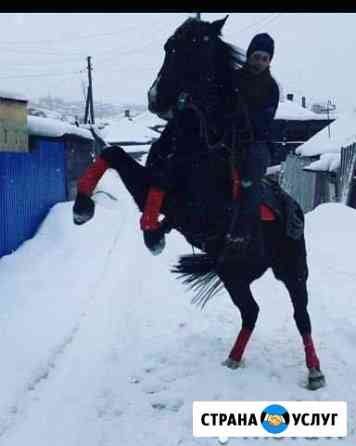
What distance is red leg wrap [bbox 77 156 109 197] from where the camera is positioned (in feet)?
8.56

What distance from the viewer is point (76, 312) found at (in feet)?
15.1

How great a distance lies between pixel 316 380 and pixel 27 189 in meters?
6.12

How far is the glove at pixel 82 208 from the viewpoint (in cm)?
259

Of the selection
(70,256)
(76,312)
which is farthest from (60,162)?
(76,312)

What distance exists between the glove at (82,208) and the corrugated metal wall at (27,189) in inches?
183

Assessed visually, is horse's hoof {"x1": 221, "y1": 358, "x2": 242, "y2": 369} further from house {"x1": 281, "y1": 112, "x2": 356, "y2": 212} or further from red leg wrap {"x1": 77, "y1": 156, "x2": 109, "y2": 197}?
house {"x1": 281, "y1": 112, "x2": 356, "y2": 212}

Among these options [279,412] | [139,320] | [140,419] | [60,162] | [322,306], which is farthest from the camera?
[60,162]

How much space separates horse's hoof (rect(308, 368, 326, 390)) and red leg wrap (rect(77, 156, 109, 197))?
6.54ft

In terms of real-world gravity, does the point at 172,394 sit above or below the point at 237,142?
below

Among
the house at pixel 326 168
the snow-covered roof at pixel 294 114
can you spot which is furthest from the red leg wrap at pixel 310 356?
the snow-covered roof at pixel 294 114

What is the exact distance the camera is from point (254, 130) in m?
2.88

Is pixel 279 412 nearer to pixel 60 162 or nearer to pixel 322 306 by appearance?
pixel 322 306

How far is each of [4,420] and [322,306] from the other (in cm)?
345

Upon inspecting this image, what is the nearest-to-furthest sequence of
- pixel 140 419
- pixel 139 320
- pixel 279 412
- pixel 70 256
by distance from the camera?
pixel 279 412
pixel 140 419
pixel 139 320
pixel 70 256
